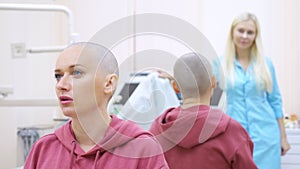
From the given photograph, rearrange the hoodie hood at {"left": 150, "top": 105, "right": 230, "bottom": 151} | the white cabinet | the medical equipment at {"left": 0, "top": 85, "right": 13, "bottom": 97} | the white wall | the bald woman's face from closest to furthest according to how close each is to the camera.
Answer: the bald woman's face < the hoodie hood at {"left": 150, "top": 105, "right": 230, "bottom": 151} < the medical equipment at {"left": 0, "top": 85, "right": 13, "bottom": 97} < the white cabinet < the white wall

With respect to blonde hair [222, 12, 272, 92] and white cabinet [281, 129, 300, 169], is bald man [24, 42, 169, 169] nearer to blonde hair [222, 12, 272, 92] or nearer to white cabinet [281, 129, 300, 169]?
blonde hair [222, 12, 272, 92]

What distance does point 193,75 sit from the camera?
115cm

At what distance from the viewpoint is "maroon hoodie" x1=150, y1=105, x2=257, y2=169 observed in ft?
3.86

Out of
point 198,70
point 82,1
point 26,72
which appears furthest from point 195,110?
point 82,1

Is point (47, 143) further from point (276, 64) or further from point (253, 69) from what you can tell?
point (276, 64)

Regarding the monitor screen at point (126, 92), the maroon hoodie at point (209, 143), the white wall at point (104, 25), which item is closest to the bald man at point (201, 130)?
the maroon hoodie at point (209, 143)

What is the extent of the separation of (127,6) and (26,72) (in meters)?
0.83

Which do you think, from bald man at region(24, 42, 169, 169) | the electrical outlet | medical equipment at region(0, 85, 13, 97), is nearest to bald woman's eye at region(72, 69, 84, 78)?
bald man at region(24, 42, 169, 169)

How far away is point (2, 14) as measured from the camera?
259 cm

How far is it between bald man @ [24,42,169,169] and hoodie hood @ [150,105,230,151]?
0.27 metres

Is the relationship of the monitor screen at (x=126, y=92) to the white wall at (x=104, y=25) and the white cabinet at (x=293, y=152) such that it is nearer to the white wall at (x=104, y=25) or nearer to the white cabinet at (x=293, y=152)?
the white wall at (x=104, y=25)

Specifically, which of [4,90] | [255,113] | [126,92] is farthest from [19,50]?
[255,113]

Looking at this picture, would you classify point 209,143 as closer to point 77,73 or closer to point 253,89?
point 77,73

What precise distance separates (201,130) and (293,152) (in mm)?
1665
